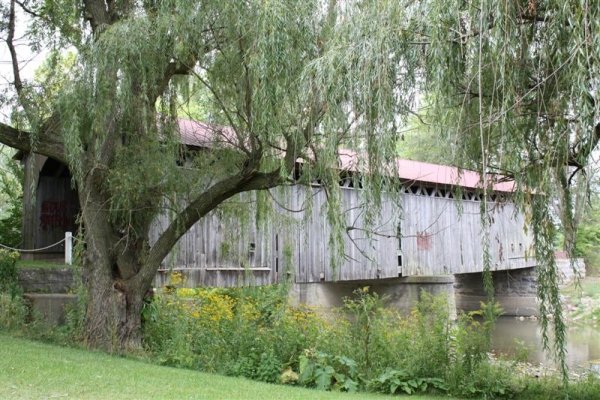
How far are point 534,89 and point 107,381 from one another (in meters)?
4.48

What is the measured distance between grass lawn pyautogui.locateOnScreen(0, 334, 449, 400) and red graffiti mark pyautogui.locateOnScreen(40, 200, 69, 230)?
19.1 ft

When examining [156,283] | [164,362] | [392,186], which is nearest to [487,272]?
[392,186]

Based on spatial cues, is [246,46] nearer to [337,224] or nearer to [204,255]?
[337,224]

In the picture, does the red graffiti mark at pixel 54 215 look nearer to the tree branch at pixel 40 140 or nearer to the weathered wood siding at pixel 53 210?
the weathered wood siding at pixel 53 210

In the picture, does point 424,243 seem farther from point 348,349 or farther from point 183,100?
point 183,100

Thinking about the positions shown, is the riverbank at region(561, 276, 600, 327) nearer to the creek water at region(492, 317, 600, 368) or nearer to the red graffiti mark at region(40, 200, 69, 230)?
the creek water at region(492, 317, 600, 368)

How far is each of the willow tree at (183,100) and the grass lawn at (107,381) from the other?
4.14 ft

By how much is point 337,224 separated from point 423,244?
945 centimetres

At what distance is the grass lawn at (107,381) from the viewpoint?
509cm

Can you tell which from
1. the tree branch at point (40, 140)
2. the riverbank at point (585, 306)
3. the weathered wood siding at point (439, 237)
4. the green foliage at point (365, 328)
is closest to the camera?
the green foliage at point (365, 328)

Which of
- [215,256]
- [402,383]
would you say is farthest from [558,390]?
[215,256]

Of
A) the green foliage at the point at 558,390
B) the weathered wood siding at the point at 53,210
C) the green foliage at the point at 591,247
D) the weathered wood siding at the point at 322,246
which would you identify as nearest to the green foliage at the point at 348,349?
the green foliage at the point at 558,390

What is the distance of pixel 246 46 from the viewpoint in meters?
6.42

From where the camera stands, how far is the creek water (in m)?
12.2
